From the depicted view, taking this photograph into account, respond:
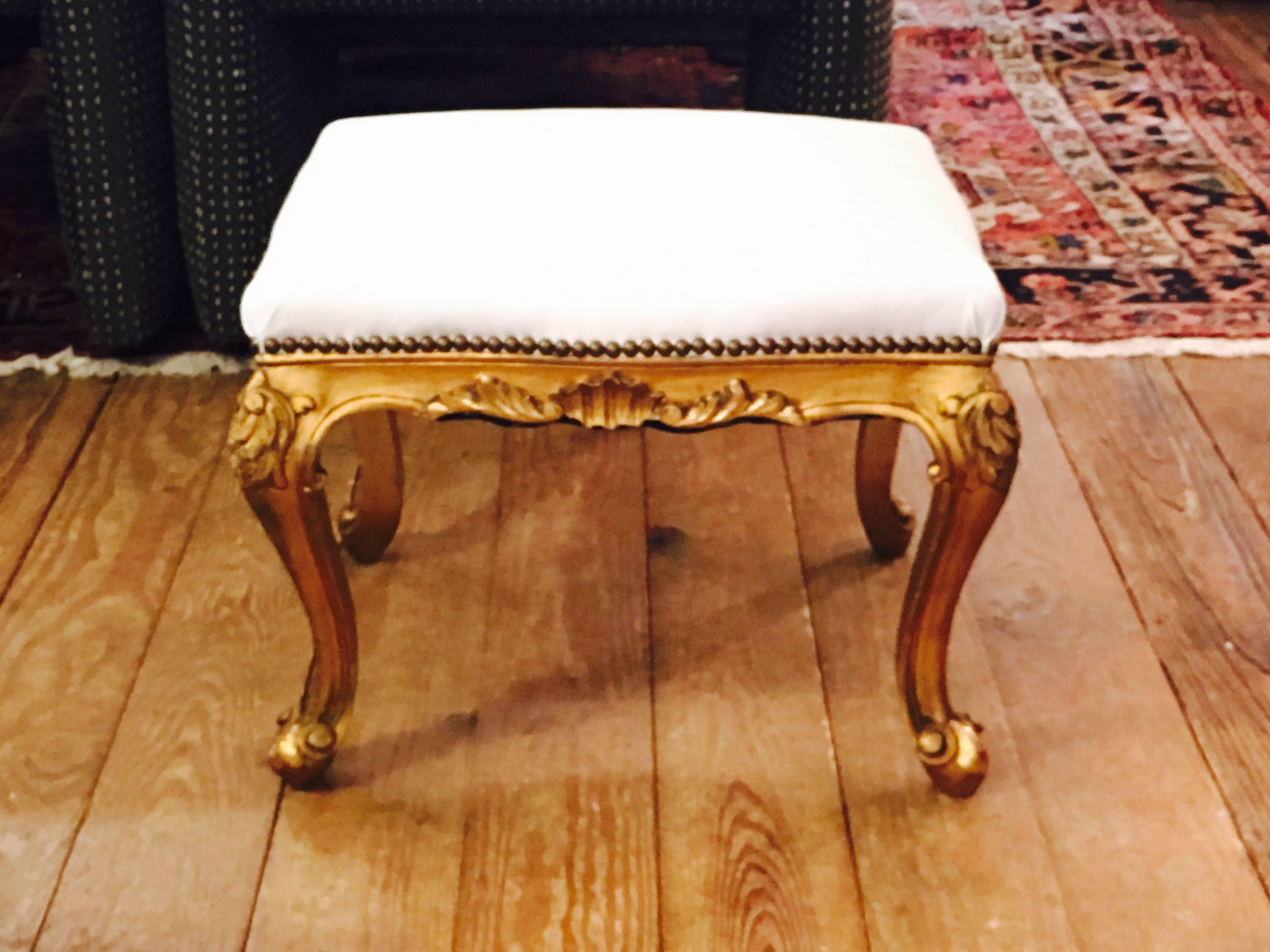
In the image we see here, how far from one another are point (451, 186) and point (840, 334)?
0.90 ft

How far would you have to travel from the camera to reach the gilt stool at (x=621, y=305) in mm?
694

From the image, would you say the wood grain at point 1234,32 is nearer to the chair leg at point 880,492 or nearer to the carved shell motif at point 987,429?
the chair leg at point 880,492

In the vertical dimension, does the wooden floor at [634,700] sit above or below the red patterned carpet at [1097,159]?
below

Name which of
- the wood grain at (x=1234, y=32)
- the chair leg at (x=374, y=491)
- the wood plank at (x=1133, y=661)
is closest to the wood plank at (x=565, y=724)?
the chair leg at (x=374, y=491)

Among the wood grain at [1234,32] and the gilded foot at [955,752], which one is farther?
the wood grain at [1234,32]

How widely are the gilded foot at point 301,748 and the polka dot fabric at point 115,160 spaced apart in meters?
0.69

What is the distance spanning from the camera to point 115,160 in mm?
1288

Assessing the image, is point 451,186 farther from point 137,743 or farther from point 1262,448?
point 1262,448

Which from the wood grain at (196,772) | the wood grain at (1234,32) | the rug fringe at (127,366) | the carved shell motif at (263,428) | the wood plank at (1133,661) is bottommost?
the wood grain at (196,772)

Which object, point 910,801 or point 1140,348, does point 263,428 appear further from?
point 1140,348

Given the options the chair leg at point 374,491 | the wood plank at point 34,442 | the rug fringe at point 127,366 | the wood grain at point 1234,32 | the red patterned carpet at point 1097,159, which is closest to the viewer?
the chair leg at point 374,491

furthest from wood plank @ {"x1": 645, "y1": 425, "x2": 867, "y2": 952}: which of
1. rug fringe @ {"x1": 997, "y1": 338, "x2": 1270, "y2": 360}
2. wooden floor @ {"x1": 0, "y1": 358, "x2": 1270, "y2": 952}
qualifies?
rug fringe @ {"x1": 997, "y1": 338, "x2": 1270, "y2": 360}

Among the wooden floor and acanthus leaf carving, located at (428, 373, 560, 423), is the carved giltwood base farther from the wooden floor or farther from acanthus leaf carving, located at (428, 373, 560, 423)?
the wooden floor

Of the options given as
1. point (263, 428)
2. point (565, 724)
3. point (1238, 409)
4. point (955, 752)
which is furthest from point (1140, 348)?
point (263, 428)
